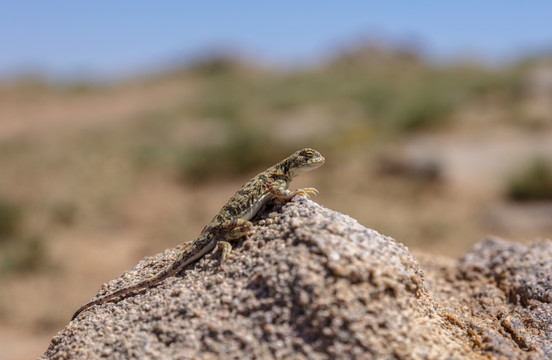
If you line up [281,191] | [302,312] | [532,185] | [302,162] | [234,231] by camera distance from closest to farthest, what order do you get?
[302,312]
[234,231]
[281,191]
[302,162]
[532,185]

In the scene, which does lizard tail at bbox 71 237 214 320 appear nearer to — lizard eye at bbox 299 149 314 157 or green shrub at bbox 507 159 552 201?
lizard eye at bbox 299 149 314 157

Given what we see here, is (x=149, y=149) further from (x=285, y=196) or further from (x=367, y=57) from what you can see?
(x=367, y=57)

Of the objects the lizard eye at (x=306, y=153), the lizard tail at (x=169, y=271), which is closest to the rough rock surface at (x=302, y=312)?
the lizard tail at (x=169, y=271)

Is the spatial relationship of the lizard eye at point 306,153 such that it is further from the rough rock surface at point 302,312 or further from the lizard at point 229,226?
the rough rock surface at point 302,312

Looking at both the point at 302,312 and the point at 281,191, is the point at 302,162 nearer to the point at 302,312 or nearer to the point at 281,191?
the point at 281,191

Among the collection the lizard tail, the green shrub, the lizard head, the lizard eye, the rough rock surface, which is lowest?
the rough rock surface

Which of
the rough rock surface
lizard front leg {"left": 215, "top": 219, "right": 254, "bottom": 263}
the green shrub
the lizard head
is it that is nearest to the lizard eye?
the lizard head

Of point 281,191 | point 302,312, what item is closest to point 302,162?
point 281,191
